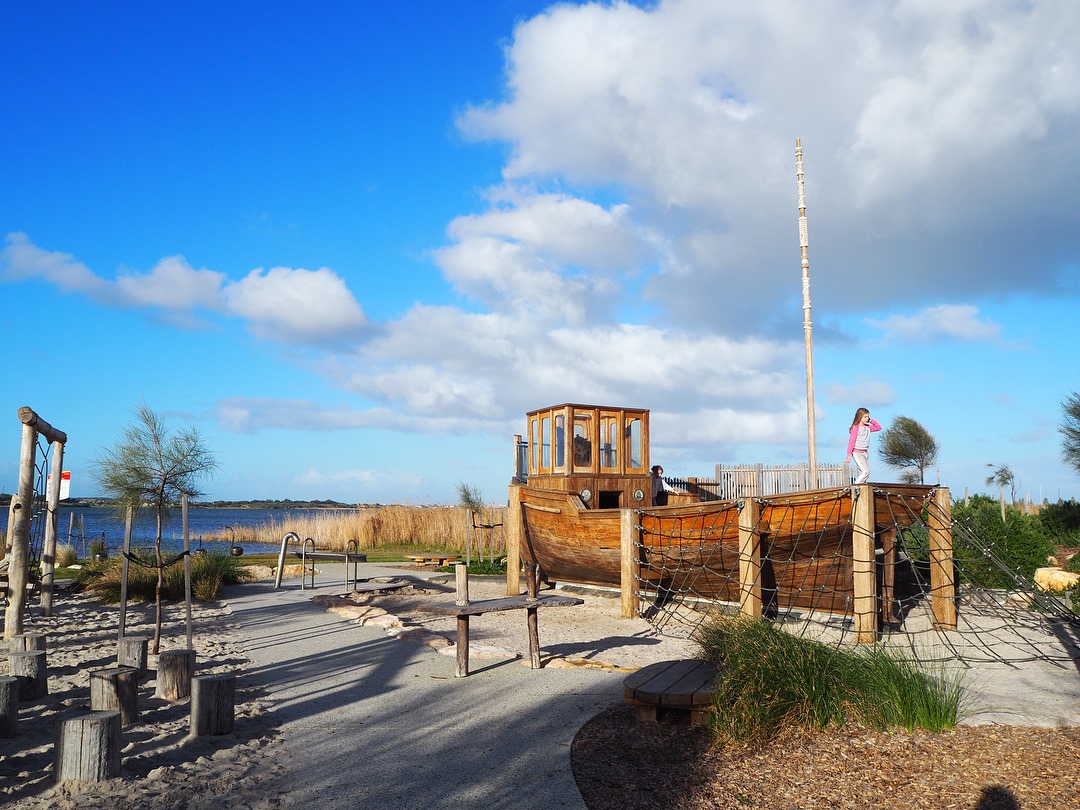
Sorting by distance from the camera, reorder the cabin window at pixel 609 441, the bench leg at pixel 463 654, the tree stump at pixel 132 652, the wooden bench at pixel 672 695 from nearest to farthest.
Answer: the wooden bench at pixel 672 695
the tree stump at pixel 132 652
the bench leg at pixel 463 654
the cabin window at pixel 609 441

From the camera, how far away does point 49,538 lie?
11039mm

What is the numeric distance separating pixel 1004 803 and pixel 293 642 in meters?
7.14

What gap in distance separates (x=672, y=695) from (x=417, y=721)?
1782 millimetres

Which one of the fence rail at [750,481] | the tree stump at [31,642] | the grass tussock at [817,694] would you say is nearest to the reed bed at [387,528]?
the fence rail at [750,481]

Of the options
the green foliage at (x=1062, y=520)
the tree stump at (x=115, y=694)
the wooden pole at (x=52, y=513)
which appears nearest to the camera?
the tree stump at (x=115, y=694)

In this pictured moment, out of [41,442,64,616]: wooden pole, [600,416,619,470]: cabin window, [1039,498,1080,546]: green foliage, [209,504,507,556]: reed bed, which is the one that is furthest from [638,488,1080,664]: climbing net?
[209,504,507,556]: reed bed

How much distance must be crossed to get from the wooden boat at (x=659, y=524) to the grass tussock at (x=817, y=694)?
3247mm

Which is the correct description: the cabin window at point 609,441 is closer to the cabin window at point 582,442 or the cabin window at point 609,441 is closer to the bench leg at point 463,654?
the cabin window at point 582,442

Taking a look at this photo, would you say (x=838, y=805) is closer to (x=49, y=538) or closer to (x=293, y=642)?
(x=293, y=642)

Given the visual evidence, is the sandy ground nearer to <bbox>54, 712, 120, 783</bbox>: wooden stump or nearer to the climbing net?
<bbox>54, 712, 120, 783</bbox>: wooden stump

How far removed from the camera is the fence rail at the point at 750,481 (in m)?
18.2

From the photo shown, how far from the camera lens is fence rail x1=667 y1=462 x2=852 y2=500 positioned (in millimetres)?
18172

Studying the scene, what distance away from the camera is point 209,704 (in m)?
A: 5.21

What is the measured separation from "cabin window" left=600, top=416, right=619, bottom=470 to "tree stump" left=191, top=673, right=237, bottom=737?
895 cm
